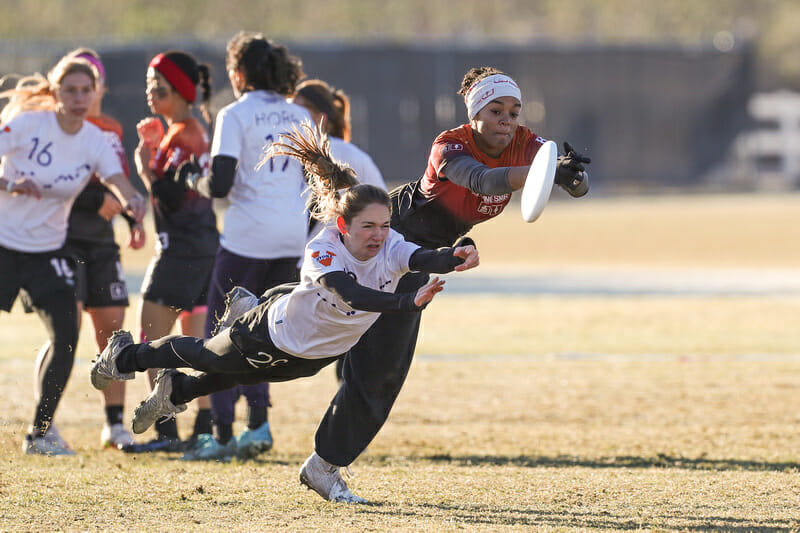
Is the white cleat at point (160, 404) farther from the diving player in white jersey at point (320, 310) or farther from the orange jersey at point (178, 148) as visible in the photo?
the orange jersey at point (178, 148)

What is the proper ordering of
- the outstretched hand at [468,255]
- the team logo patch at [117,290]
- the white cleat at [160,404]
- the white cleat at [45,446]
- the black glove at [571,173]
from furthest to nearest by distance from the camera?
the team logo patch at [117,290] → the white cleat at [45,446] → the white cleat at [160,404] → the black glove at [571,173] → the outstretched hand at [468,255]

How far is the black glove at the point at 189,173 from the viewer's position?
7.03 m

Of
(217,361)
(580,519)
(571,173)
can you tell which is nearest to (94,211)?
(217,361)

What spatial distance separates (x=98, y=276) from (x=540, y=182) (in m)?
3.81

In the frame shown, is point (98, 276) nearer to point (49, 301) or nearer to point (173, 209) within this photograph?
point (49, 301)

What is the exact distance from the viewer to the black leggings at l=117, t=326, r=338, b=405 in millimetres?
5625

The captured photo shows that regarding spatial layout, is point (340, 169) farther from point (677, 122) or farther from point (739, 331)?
point (677, 122)

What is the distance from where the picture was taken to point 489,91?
19.2 feet

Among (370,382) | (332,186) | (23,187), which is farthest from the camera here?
(23,187)

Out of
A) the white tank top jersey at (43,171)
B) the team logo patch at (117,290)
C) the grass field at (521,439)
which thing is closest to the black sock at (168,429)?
the grass field at (521,439)

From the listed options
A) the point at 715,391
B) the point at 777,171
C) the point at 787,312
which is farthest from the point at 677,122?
the point at 715,391

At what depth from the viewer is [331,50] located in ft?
192

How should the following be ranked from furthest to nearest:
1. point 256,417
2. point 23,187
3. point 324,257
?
point 256,417
point 23,187
point 324,257

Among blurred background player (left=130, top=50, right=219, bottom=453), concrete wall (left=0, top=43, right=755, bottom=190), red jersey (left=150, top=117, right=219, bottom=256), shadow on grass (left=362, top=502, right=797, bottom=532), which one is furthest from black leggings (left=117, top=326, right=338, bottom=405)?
concrete wall (left=0, top=43, right=755, bottom=190)
